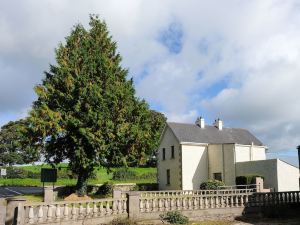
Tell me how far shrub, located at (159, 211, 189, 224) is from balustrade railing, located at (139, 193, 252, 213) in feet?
1.84

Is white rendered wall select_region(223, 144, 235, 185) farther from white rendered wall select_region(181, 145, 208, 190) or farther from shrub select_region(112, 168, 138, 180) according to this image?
shrub select_region(112, 168, 138, 180)

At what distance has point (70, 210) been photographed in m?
16.4

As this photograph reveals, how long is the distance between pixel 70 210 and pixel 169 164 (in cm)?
3243

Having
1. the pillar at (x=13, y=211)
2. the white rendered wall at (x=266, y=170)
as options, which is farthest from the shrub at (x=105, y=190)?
the pillar at (x=13, y=211)

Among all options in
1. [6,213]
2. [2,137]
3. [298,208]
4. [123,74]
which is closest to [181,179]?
[123,74]

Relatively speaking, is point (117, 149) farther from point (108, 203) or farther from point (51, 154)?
point (108, 203)

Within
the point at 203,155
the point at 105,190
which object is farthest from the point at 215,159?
the point at 105,190

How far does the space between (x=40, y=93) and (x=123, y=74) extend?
691 cm

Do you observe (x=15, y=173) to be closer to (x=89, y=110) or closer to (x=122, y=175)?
(x=122, y=175)

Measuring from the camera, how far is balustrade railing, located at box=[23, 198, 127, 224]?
15.2 meters

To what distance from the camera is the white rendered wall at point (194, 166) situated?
150ft

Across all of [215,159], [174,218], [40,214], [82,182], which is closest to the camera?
[40,214]

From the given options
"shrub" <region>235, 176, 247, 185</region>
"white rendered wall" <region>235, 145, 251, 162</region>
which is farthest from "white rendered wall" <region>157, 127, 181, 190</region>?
"shrub" <region>235, 176, 247, 185</region>

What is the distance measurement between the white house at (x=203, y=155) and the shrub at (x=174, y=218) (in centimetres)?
2235
